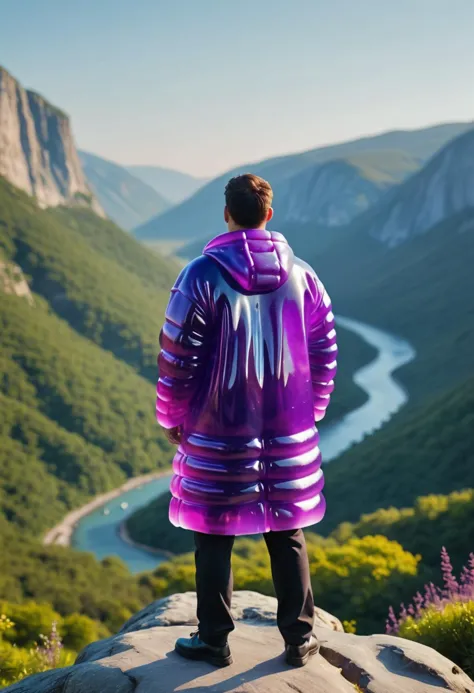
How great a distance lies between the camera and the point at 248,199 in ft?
16.5

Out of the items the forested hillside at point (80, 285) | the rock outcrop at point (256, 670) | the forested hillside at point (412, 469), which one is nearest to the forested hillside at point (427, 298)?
the forested hillside at point (412, 469)

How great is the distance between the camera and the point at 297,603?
5086 millimetres

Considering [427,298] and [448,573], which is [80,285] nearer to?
[427,298]

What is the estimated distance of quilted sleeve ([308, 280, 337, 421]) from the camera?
5.37 meters

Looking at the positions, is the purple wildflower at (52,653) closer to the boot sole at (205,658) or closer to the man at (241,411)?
the boot sole at (205,658)

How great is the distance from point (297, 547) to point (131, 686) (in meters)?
1.46

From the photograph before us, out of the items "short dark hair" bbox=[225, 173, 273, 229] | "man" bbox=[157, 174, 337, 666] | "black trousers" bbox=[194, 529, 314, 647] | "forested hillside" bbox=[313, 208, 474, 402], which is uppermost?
"short dark hair" bbox=[225, 173, 273, 229]

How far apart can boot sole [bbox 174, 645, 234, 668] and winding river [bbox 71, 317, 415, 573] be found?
222 ft

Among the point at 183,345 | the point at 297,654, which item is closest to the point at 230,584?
the point at 297,654

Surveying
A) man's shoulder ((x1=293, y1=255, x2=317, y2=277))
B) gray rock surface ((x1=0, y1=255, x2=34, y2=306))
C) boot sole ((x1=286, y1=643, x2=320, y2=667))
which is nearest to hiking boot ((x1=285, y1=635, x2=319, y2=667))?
boot sole ((x1=286, y1=643, x2=320, y2=667))

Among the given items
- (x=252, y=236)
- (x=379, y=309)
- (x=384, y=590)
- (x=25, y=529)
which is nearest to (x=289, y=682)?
(x=252, y=236)

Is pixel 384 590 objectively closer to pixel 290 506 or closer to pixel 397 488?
pixel 290 506

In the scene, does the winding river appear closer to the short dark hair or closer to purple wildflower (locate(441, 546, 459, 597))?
purple wildflower (locate(441, 546, 459, 597))

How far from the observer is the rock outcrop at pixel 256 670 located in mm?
4777
